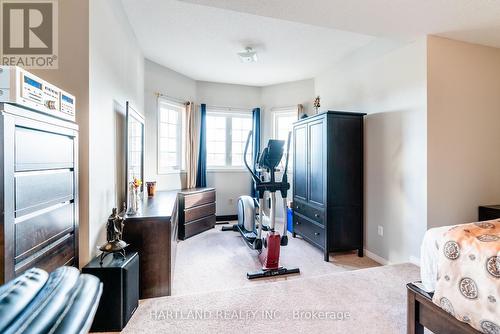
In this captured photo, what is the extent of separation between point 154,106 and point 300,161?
2502 mm

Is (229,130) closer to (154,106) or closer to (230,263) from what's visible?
(154,106)

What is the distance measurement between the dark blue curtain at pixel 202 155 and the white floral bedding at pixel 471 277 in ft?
12.6

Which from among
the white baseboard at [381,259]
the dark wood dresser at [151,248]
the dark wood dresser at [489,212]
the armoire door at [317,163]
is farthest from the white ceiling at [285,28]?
the white baseboard at [381,259]

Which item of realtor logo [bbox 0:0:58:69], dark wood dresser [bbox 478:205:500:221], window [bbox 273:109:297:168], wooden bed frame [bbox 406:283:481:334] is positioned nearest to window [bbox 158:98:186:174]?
window [bbox 273:109:297:168]

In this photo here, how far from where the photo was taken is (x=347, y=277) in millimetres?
2400

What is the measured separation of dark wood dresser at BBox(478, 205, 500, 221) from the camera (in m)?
2.54

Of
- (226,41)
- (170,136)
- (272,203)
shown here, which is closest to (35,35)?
(226,41)

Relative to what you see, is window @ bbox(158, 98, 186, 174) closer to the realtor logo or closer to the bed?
the realtor logo

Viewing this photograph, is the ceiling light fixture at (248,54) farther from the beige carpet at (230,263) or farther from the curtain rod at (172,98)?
the beige carpet at (230,263)

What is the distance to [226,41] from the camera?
319 cm

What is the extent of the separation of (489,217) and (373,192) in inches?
43.9

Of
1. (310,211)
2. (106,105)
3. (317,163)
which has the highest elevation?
(106,105)

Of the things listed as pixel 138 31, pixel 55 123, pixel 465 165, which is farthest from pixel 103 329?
pixel 465 165

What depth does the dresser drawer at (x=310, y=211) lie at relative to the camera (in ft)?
10.4
